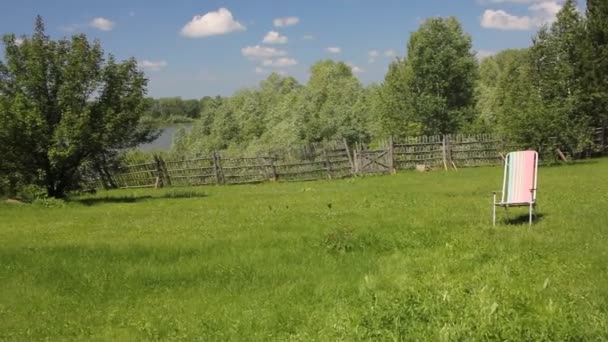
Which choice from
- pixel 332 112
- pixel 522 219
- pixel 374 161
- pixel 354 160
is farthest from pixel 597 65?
pixel 522 219

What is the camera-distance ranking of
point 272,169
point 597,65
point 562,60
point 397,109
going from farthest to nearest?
1. point 397,109
2. point 562,60
3. point 597,65
4. point 272,169

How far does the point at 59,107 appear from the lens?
1697cm

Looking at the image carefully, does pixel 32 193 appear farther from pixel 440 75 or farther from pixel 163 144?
pixel 163 144

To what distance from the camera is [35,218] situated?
13.6 meters

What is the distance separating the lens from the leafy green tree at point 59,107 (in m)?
16.3

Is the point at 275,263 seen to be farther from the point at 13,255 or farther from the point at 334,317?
the point at 13,255

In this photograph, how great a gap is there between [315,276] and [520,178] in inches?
209

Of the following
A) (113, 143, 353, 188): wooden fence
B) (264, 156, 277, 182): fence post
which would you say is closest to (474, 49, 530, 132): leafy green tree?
(113, 143, 353, 188): wooden fence

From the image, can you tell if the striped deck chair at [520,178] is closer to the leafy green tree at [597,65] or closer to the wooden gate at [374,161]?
the wooden gate at [374,161]

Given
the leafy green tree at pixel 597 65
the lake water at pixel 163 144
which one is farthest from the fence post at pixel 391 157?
→ the leafy green tree at pixel 597 65

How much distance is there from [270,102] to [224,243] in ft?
164

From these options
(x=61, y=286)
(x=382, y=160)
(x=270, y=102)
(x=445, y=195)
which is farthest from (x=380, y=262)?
(x=270, y=102)

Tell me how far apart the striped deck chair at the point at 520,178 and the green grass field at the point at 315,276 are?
473 mm

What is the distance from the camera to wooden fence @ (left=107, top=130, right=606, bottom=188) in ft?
90.1
